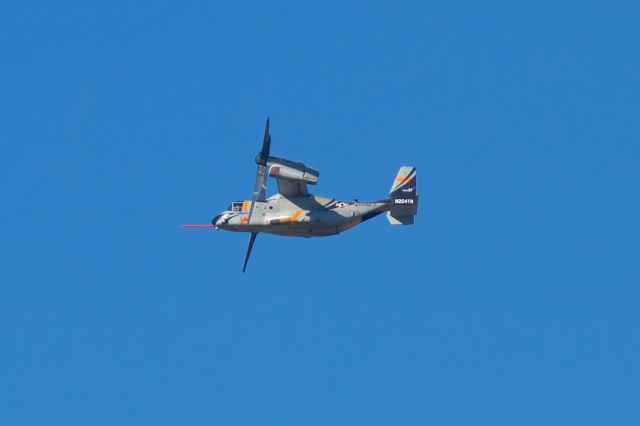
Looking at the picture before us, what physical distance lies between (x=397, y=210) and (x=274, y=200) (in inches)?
335

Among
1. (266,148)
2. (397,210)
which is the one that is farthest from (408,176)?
(266,148)

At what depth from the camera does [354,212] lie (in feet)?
390

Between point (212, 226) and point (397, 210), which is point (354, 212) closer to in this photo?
point (397, 210)

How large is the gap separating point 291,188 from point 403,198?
775 centimetres

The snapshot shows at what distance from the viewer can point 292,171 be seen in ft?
384

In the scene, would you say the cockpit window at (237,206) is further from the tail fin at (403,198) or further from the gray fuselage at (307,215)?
the tail fin at (403,198)

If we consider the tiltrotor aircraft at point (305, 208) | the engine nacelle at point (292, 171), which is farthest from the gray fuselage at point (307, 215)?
the engine nacelle at point (292, 171)

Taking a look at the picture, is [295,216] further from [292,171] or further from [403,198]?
[403,198]

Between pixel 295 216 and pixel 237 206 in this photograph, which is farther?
pixel 237 206

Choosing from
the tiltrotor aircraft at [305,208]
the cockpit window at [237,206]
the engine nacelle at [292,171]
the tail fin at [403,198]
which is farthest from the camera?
the cockpit window at [237,206]

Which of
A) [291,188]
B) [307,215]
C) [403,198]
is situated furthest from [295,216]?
[403,198]

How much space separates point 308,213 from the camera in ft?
389

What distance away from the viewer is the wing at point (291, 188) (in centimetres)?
11906

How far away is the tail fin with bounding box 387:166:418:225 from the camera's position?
120 metres
